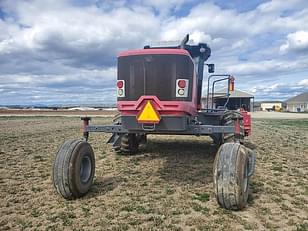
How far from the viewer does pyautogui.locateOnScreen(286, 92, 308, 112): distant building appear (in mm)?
92938

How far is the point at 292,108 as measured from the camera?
3885 inches

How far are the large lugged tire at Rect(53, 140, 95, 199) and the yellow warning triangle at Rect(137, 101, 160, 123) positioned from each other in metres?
1.22

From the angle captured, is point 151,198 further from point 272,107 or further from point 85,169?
point 272,107

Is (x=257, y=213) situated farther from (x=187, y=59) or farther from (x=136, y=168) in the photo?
(x=136, y=168)

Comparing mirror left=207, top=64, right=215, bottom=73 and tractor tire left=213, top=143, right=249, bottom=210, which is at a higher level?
mirror left=207, top=64, right=215, bottom=73

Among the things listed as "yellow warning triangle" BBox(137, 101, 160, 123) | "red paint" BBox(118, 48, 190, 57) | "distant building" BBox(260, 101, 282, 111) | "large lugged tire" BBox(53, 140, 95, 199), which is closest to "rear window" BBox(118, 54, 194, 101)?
"red paint" BBox(118, 48, 190, 57)

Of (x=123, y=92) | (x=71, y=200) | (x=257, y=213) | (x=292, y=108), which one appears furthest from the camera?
(x=292, y=108)

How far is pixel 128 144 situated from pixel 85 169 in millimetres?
3331

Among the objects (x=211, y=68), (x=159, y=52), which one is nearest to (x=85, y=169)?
(x=159, y=52)

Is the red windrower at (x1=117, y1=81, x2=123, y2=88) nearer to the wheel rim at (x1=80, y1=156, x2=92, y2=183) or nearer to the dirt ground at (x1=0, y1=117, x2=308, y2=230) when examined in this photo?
the wheel rim at (x1=80, y1=156, x2=92, y2=183)

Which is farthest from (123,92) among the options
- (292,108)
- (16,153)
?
(292,108)

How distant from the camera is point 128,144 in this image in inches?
354

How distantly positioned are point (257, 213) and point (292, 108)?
340 ft

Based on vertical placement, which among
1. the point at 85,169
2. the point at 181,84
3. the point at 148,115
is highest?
the point at 181,84
